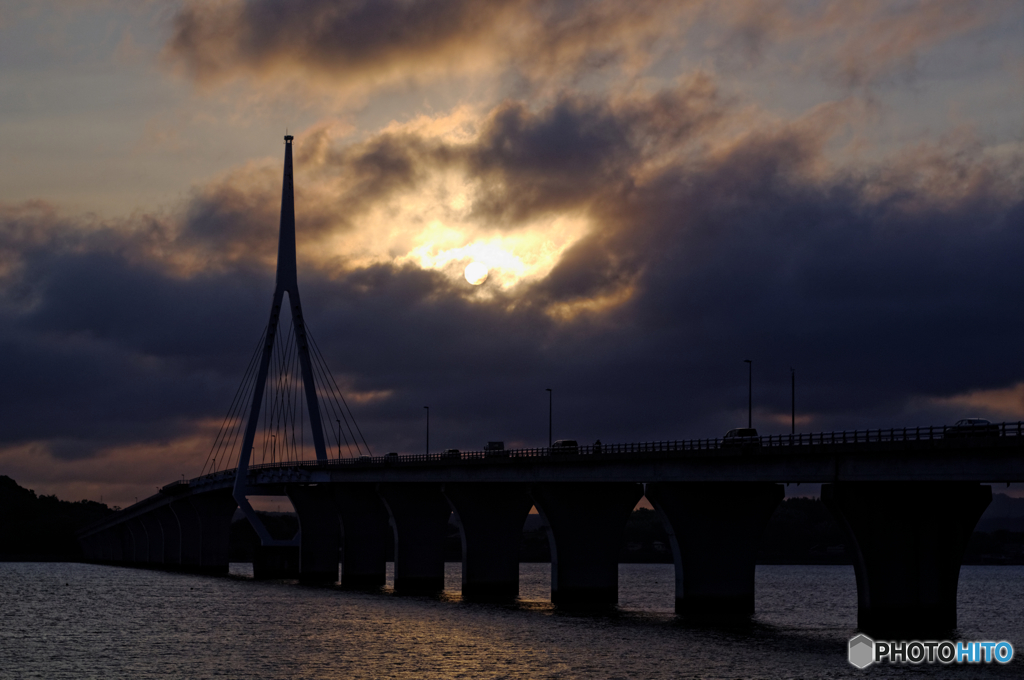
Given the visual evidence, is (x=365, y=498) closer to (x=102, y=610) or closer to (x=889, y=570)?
(x=102, y=610)

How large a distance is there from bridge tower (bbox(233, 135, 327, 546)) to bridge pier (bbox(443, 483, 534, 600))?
29.3m

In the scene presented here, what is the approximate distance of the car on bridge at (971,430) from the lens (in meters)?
53.2

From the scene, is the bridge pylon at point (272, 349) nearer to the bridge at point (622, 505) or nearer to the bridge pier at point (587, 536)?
the bridge at point (622, 505)

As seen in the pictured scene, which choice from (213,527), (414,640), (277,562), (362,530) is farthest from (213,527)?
(414,640)

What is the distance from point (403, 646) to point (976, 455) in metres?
28.7

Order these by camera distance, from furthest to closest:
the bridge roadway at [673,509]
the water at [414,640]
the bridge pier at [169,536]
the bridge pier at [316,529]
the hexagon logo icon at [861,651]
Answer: the bridge pier at [169,536] → the bridge pier at [316,529] → the bridge roadway at [673,509] → the hexagon logo icon at [861,651] → the water at [414,640]

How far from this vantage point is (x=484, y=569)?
99812mm

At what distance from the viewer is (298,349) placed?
128500 mm

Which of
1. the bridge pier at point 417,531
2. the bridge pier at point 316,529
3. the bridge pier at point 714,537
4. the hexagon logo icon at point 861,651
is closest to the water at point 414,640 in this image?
the hexagon logo icon at point 861,651

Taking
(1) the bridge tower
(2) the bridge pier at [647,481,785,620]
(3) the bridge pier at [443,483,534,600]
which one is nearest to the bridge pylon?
(1) the bridge tower

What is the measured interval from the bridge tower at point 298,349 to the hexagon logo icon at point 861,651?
7463cm

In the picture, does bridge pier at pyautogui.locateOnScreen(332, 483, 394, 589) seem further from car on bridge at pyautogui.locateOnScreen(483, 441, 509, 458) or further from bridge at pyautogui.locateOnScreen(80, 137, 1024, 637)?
car on bridge at pyautogui.locateOnScreen(483, 441, 509, 458)

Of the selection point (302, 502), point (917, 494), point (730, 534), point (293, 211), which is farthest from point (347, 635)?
point (293, 211)

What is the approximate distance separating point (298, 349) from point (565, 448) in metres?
48.5
